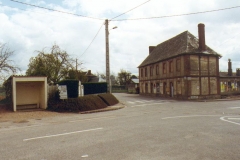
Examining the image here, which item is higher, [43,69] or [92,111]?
[43,69]

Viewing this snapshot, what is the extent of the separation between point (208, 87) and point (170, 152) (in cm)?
2854

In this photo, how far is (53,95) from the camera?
1850 centimetres

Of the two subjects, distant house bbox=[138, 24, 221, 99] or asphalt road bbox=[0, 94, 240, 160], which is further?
distant house bbox=[138, 24, 221, 99]

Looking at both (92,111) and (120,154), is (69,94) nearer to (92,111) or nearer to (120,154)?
(92,111)

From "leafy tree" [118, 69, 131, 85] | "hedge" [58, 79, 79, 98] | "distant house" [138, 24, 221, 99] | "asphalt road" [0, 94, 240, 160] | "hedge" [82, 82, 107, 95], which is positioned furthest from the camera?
"leafy tree" [118, 69, 131, 85]

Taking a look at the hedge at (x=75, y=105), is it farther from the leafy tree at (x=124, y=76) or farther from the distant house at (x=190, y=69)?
the leafy tree at (x=124, y=76)

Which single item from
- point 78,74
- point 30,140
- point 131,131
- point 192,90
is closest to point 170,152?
point 131,131

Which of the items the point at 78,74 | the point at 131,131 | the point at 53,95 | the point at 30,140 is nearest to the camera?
the point at 30,140

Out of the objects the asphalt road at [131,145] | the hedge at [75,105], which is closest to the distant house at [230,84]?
the hedge at [75,105]

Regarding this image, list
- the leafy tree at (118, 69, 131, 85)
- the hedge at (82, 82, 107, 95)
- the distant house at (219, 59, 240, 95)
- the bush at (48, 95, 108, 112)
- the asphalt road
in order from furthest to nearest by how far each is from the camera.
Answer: the leafy tree at (118, 69, 131, 85)
the distant house at (219, 59, 240, 95)
the hedge at (82, 82, 107, 95)
the bush at (48, 95, 108, 112)
the asphalt road

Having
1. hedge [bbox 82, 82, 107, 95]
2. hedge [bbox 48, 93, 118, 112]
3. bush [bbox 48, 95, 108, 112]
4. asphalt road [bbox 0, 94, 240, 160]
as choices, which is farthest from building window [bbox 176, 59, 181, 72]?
asphalt road [bbox 0, 94, 240, 160]

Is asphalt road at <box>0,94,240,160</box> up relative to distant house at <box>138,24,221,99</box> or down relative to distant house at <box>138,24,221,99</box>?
down

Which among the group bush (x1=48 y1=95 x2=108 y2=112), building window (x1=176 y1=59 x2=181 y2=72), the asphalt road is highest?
building window (x1=176 y1=59 x2=181 y2=72)

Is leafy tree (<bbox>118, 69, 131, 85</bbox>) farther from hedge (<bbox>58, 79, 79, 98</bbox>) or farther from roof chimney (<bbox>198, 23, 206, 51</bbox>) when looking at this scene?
hedge (<bbox>58, 79, 79, 98</bbox>)
